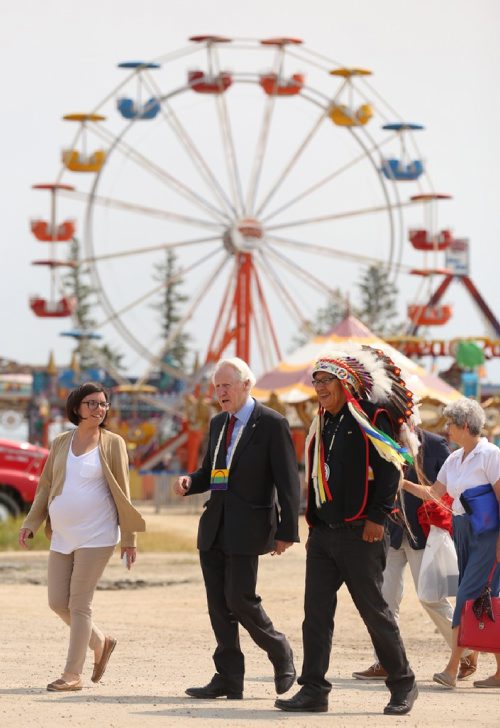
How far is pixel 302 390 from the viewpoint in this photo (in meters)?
32.0

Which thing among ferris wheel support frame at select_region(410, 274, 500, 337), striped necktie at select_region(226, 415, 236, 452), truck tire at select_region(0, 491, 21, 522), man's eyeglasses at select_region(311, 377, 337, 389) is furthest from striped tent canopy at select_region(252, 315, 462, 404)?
ferris wheel support frame at select_region(410, 274, 500, 337)

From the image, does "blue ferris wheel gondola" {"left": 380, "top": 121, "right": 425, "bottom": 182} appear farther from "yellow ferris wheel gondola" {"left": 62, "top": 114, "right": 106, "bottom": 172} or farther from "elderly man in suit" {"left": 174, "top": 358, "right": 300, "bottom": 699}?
"elderly man in suit" {"left": 174, "top": 358, "right": 300, "bottom": 699}

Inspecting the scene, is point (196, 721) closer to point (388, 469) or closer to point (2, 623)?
point (388, 469)

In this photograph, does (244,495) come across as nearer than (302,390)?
Yes

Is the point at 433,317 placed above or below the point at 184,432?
above

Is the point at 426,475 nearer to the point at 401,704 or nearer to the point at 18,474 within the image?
the point at 401,704

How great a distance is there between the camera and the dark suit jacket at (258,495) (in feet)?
27.8

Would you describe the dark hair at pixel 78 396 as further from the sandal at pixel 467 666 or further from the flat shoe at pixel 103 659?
the sandal at pixel 467 666

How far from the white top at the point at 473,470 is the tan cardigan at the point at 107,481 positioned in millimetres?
1691

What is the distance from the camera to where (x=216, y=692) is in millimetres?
8609

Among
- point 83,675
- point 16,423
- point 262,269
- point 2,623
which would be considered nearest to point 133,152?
point 262,269

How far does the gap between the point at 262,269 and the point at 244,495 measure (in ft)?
113

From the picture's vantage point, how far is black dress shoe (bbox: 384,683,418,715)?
7980 mm

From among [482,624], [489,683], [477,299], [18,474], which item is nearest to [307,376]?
[18,474]
